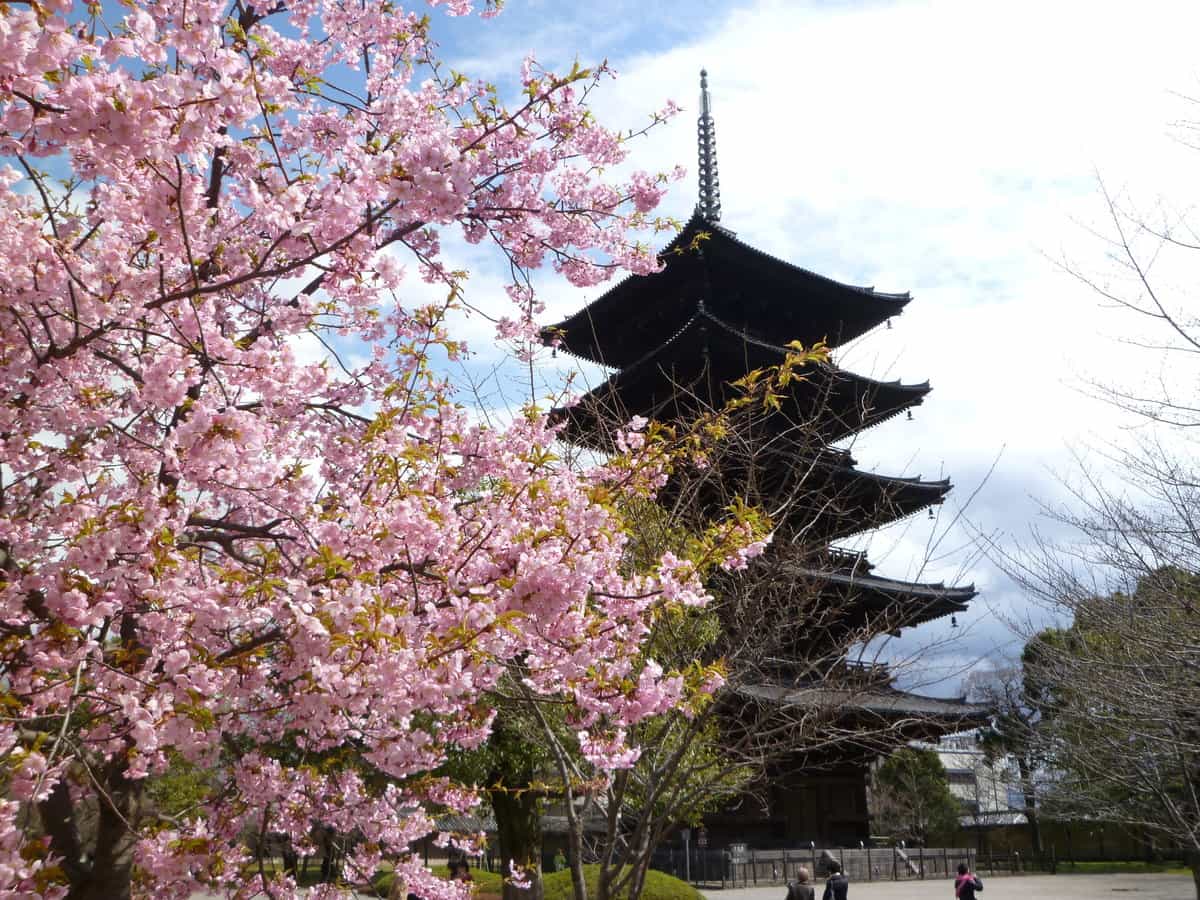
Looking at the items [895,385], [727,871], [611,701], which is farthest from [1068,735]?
[611,701]

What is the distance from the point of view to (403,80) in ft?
17.7

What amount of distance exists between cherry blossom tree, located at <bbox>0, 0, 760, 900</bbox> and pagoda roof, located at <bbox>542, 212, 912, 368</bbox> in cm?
1418

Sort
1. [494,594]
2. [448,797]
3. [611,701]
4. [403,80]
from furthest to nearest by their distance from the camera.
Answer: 1. [448,797]
2. [403,80]
3. [611,701]
4. [494,594]

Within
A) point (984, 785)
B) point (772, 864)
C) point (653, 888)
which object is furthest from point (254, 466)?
point (984, 785)

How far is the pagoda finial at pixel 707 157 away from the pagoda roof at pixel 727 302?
518 cm

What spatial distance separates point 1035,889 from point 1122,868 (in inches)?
454

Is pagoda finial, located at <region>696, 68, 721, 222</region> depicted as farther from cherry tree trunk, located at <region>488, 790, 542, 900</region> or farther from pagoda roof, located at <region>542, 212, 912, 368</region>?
cherry tree trunk, located at <region>488, 790, 542, 900</region>

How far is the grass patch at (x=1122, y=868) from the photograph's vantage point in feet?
101

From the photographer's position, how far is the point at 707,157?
26016 mm

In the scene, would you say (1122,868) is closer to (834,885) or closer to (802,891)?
(834,885)

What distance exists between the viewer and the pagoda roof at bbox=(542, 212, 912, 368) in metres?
19.5

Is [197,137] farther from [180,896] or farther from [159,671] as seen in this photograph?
[180,896]

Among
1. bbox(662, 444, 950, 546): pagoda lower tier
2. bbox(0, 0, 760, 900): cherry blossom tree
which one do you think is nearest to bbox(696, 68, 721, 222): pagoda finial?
bbox(662, 444, 950, 546): pagoda lower tier

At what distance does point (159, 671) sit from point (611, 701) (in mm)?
2062
